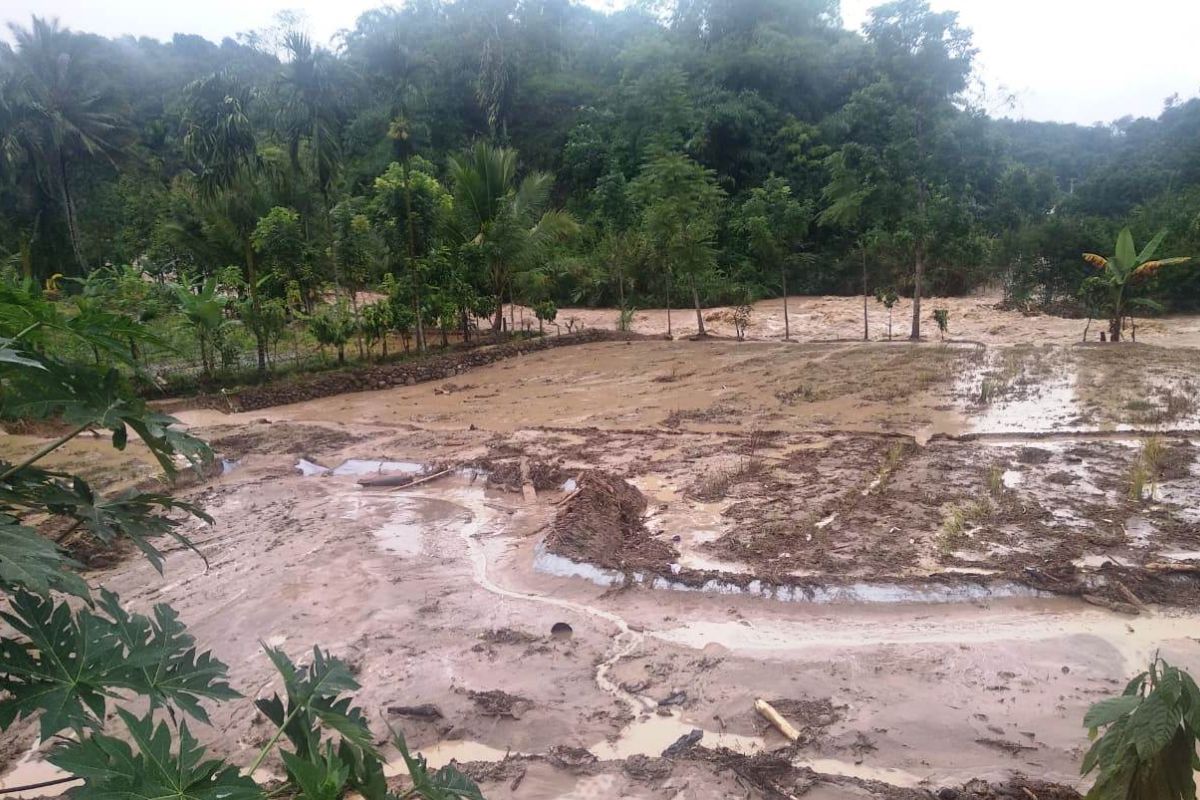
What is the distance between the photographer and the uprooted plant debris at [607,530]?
6.35m

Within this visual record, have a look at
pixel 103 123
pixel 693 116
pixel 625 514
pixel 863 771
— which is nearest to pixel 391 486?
pixel 625 514

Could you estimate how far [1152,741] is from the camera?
7.10 feet

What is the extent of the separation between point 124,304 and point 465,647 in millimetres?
10606

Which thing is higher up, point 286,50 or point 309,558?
point 286,50

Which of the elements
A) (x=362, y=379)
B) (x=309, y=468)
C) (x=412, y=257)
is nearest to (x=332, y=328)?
(x=362, y=379)

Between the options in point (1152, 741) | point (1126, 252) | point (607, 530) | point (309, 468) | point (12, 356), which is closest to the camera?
point (12, 356)

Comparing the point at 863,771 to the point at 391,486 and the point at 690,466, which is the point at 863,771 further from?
the point at 391,486

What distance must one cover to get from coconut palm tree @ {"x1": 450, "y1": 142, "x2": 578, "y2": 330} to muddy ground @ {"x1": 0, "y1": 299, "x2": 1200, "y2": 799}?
8.61 meters

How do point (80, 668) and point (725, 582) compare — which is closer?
point (80, 668)

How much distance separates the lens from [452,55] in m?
36.3

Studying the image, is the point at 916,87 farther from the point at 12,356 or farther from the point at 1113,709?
the point at 12,356

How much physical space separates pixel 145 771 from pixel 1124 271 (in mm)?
18881

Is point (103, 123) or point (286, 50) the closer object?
point (286, 50)

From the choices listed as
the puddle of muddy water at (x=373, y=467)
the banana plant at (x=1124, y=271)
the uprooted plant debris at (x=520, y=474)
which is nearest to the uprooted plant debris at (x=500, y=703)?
the uprooted plant debris at (x=520, y=474)
